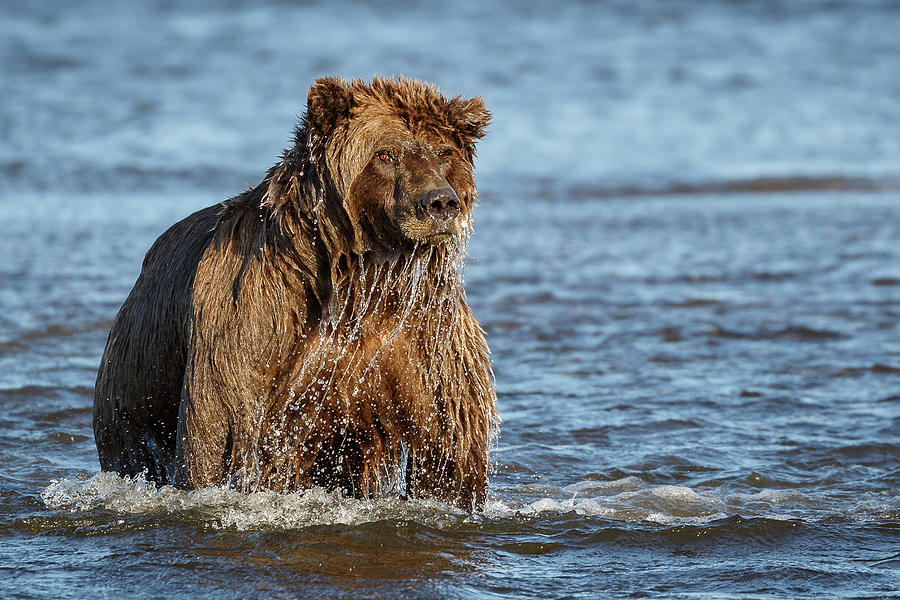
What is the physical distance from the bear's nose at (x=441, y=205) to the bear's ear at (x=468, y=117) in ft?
1.46

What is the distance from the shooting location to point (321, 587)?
461 centimetres

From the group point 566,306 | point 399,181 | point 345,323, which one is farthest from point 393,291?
point 566,306

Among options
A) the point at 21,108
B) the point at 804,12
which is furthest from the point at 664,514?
the point at 804,12

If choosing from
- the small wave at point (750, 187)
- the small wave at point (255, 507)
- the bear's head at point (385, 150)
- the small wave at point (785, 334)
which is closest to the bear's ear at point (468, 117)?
the bear's head at point (385, 150)

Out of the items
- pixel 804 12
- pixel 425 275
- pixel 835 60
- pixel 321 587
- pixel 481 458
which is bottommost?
pixel 321 587

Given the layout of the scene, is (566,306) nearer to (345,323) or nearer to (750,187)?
(345,323)

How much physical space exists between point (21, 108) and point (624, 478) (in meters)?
15.8

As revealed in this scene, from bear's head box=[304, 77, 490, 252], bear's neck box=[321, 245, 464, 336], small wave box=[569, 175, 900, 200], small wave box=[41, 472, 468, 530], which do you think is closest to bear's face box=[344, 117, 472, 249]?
bear's head box=[304, 77, 490, 252]

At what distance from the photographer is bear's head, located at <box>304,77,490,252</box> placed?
16.2ft

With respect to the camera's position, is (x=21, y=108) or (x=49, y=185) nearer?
(x=49, y=185)

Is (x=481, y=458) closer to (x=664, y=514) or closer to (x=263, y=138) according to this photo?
(x=664, y=514)

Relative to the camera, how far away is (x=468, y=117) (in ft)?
16.8

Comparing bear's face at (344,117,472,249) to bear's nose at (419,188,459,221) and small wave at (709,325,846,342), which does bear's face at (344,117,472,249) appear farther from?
small wave at (709,325,846,342)

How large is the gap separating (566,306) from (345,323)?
5455 mm
